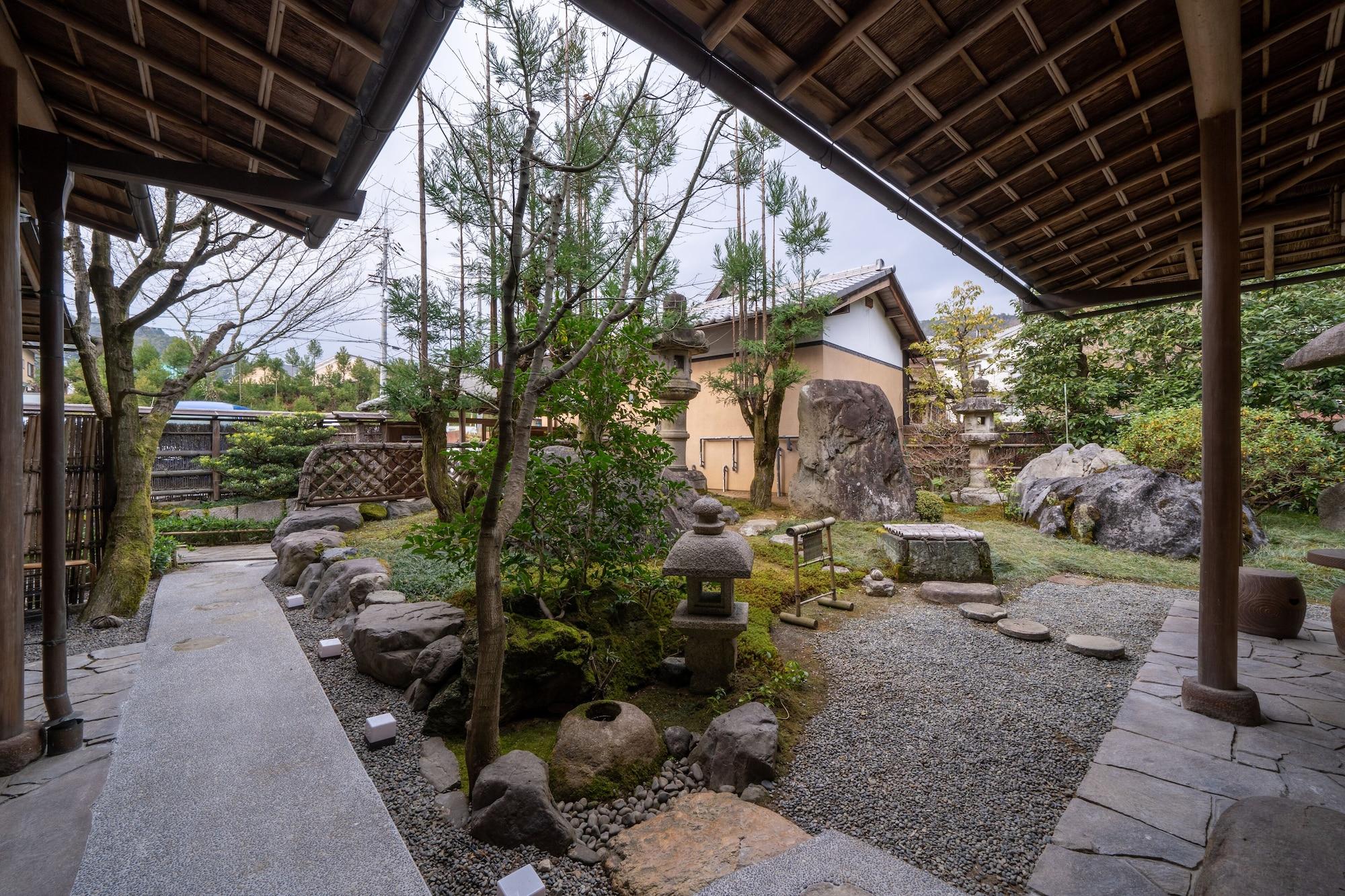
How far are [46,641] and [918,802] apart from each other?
473 cm

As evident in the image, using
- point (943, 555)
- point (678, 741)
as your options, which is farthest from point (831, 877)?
point (943, 555)

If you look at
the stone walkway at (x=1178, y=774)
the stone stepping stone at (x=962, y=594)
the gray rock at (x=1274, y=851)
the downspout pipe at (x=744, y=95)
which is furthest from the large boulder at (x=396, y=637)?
the stone stepping stone at (x=962, y=594)

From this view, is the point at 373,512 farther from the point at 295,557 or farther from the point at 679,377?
the point at 679,377

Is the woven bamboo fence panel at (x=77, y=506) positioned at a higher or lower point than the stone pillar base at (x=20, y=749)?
higher

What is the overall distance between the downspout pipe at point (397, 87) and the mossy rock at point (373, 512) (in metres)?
7.95

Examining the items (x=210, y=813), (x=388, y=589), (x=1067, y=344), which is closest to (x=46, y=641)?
(x=210, y=813)

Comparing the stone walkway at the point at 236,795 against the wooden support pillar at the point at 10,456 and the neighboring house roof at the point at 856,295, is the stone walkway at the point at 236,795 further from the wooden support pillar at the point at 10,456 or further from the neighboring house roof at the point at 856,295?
the neighboring house roof at the point at 856,295

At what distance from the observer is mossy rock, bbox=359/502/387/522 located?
32.9ft

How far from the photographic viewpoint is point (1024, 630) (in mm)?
4645

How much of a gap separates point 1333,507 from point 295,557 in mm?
13667

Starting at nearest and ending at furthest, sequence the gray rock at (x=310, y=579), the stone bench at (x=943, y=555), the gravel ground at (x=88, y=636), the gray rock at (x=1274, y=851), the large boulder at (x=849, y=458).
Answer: the gray rock at (x=1274, y=851), the gravel ground at (x=88, y=636), the gray rock at (x=310, y=579), the stone bench at (x=943, y=555), the large boulder at (x=849, y=458)

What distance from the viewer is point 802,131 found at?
2955mm

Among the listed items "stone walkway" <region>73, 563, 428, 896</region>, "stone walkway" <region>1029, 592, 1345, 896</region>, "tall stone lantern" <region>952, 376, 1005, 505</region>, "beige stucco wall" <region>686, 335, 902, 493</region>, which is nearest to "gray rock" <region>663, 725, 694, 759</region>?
"stone walkway" <region>73, 563, 428, 896</region>

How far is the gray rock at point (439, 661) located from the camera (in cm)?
351
